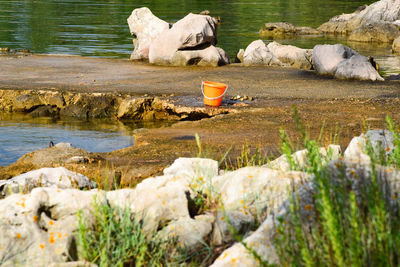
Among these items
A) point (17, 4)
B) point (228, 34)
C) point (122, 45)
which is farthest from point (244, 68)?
point (17, 4)

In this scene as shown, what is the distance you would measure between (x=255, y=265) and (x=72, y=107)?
10.5 m

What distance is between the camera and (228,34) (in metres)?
33.9

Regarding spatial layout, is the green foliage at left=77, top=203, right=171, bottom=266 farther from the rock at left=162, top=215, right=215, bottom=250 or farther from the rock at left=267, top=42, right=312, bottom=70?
the rock at left=267, top=42, right=312, bottom=70

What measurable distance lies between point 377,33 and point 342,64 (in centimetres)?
1596

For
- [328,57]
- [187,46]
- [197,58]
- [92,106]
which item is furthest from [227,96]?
[187,46]

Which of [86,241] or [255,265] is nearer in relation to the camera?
[255,265]

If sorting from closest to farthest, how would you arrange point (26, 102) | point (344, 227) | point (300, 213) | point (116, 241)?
point (344, 227) < point (300, 213) < point (116, 241) < point (26, 102)

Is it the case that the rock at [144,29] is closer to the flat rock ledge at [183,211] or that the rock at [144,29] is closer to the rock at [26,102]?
the rock at [26,102]

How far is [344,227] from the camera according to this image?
3.54 meters

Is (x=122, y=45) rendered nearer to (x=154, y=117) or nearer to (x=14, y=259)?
(x=154, y=117)

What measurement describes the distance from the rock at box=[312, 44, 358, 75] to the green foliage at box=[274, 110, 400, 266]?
40.6ft

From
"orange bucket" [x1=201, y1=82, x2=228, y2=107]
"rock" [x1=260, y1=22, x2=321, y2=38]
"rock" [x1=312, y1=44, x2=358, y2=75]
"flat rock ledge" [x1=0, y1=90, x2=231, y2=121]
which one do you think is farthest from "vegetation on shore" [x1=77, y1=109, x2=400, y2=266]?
"rock" [x1=260, y1=22, x2=321, y2=38]

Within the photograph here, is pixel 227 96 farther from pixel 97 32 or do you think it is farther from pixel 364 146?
pixel 97 32

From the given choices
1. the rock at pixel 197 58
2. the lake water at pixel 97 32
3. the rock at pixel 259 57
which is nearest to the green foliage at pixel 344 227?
the lake water at pixel 97 32
